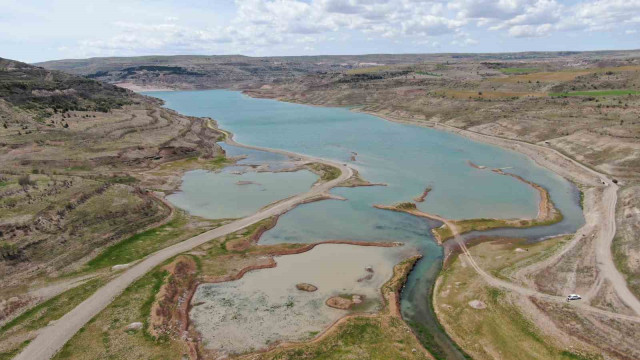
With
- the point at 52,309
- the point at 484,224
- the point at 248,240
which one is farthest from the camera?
the point at 484,224

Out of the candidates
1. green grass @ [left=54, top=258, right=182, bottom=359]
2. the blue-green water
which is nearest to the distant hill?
the blue-green water

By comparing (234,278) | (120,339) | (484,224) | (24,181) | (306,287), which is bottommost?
(234,278)

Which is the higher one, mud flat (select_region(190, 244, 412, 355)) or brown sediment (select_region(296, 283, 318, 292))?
brown sediment (select_region(296, 283, 318, 292))

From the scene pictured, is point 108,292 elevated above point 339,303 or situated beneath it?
elevated above

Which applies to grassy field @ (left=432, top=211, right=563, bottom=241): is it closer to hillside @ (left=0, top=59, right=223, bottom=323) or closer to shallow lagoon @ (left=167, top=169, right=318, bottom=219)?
shallow lagoon @ (left=167, top=169, right=318, bottom=219)

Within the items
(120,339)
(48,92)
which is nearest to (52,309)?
(120,339)

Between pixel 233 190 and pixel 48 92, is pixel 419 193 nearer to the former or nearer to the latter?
pixel 233 190

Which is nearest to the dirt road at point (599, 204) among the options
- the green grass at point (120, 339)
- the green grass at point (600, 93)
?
the green grass at point (120, 339)
